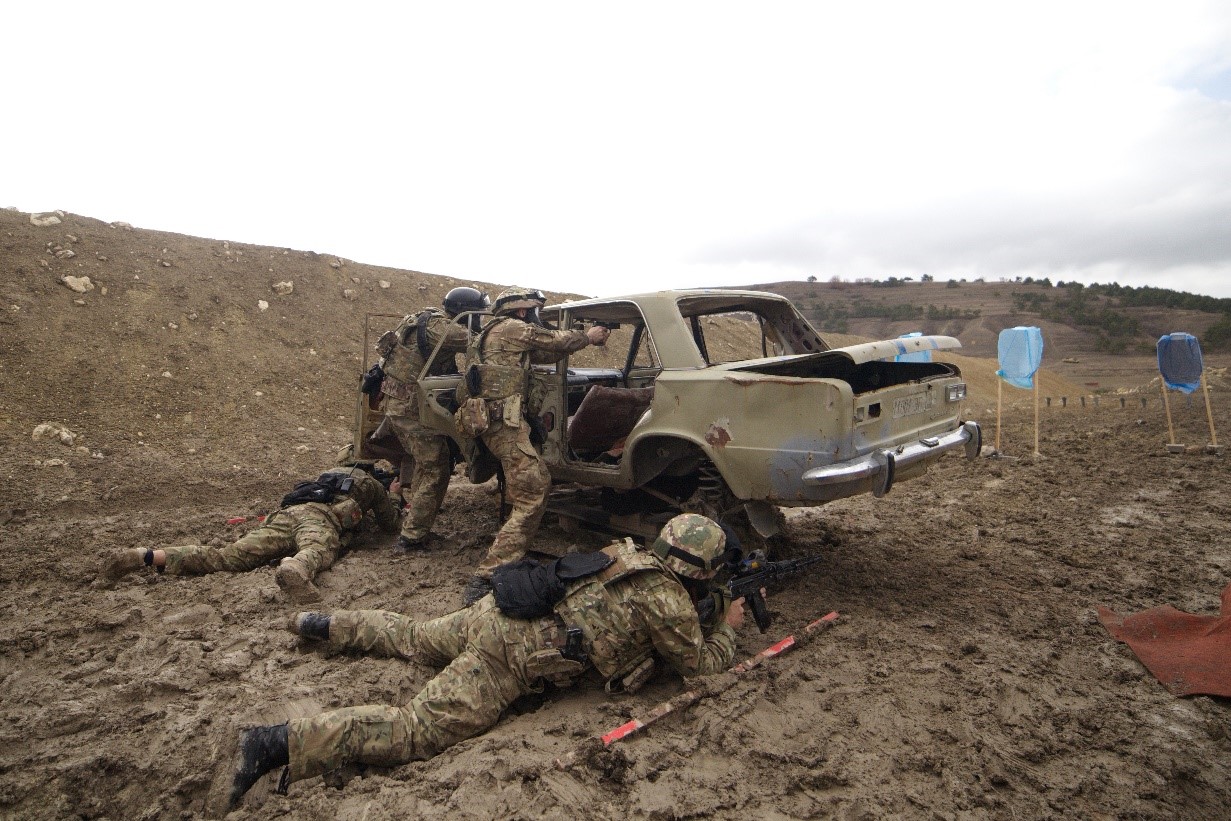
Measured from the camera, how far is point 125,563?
14.5 feet

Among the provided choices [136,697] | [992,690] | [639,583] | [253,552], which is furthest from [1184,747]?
[253,552]

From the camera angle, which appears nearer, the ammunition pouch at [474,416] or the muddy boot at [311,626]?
the muddy boot at [311,626]

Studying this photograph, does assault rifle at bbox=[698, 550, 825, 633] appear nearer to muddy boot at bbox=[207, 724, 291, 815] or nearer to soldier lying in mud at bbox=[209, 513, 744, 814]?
soldier lying in mud at bbox=[209, 513, 744, 814]

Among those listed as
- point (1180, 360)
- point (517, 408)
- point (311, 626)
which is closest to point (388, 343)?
point (517, 408)

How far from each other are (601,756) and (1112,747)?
6.17 feet

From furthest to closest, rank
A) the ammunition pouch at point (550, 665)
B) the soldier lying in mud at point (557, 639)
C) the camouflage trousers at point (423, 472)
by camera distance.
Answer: the camouflage trousers at point (423, 472) → the ammunition pouch at point (550, 665) → the soldier lying in mud at point (557, 639)

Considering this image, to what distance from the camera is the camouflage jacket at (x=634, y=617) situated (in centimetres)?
292

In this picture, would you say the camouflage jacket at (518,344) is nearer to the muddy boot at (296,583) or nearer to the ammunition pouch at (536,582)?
the muddy boot at (296,583)

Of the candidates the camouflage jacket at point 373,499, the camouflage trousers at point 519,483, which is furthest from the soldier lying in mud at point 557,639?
the camouflage jacket at point 373,499

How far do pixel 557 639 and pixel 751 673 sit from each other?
91 centimetres

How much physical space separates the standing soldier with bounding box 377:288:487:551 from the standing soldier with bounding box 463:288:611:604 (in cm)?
71

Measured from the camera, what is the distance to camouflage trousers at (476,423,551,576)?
4.51 meters

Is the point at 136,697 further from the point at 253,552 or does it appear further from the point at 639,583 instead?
the point at 639,583

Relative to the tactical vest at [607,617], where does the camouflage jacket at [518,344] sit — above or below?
above
